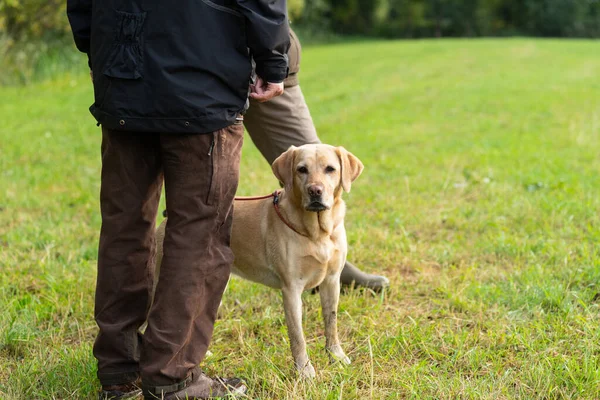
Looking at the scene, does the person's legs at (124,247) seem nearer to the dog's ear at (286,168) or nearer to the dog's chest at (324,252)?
the dog's ear at (286,168)

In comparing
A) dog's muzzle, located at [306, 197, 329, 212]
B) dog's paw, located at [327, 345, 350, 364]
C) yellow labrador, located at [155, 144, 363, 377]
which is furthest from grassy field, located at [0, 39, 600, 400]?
dog's muzzle, located at [306, 197, 329, 212]

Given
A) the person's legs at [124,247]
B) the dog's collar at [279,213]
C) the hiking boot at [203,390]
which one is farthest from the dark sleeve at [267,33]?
the hiking boot at [203,390]

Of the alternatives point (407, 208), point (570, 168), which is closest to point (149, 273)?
point (407, 208)

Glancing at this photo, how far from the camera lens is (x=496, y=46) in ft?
102

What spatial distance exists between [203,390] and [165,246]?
27.6 inches

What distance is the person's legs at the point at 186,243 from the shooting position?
8.82ft

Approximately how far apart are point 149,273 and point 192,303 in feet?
1.19

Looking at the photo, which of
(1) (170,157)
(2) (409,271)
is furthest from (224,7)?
(2) (409,271)

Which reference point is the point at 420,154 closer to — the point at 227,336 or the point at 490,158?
the point at 490,158

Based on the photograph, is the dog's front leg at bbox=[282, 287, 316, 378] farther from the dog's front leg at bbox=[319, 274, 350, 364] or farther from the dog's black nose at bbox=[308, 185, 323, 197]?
the dog's black nose at bbox=[308, 185, 323, 197]

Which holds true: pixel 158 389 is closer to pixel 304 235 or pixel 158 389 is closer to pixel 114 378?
pixel 114 378

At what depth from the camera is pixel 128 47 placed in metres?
2.51

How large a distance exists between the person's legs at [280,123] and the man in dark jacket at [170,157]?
82 centimetres

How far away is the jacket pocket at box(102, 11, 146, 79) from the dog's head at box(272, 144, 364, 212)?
1.02 metres
